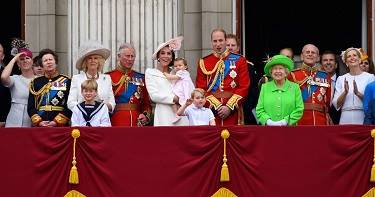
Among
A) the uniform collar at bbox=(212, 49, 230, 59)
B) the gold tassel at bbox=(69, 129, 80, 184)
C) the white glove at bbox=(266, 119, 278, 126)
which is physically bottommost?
the gold tassel at bbox=(69, 129, 80, 184)

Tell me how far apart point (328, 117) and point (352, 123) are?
39 centimetres

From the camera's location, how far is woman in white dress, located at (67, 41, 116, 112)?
48.3ft

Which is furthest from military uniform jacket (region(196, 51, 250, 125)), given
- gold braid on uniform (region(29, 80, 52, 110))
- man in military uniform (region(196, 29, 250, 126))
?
gold braid on uniform (region(29, 80, 52, 110))

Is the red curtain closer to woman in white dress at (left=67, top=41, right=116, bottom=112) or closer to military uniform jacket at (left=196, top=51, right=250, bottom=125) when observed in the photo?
woman in white dress at (left=67, top=41, right=116, bottom=112)

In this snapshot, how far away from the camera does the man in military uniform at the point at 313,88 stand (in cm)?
1505

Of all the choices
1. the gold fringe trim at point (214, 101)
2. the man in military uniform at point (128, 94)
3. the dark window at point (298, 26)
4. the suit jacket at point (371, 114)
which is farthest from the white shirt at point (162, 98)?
the dark window at point (298, 26)

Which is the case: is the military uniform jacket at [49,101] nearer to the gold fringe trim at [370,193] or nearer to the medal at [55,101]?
the medal at [55,101]

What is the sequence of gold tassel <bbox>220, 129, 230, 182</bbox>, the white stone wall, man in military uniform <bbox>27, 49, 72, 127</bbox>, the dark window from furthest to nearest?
the dark window < the white stone wall < man in military uniform <bbox>27, 49, 72, 127</bbox> < gold tassel <bbox>220, 129, 230, 182</bbox>

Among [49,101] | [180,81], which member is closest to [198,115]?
[180,81]

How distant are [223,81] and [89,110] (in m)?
1.89

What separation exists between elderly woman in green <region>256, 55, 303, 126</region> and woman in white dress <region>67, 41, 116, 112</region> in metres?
1.92

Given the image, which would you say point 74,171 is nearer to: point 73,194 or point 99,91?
point 73,194

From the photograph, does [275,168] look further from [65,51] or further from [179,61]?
[65,51]

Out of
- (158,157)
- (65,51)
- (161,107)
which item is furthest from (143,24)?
(158,157)
